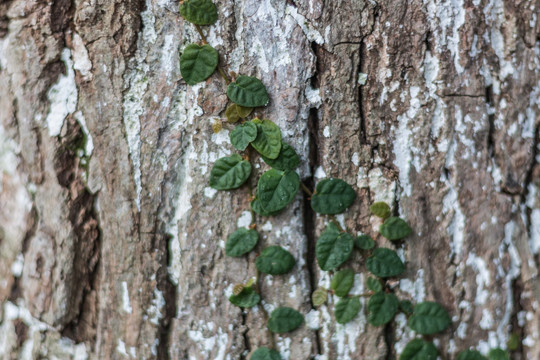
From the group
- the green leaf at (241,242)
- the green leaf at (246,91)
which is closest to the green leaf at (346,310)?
the green leaf at (241,242)

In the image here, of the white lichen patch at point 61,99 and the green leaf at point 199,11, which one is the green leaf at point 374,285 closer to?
the green leaf at point 199,11

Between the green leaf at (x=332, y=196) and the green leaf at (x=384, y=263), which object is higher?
the green leaf at (x=332, y=196)

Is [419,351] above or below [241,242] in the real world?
below

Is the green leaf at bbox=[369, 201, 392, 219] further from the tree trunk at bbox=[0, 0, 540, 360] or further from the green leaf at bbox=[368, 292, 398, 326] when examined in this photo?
the green leaf at bbox=[368, 292, 398, 326]

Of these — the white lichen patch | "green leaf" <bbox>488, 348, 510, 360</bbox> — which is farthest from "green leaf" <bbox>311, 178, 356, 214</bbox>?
the white lichen patch

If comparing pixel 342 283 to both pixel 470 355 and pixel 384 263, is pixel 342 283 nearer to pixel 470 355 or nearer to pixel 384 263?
pixel 384 263

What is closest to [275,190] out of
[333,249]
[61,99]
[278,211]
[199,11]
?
[278,211]

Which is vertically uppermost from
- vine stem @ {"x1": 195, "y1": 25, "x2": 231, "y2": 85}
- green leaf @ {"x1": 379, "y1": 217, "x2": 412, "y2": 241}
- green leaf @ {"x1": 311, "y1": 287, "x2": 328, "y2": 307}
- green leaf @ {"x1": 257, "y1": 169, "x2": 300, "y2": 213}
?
vine stem @ {"x1": 195, "y1": 25, "x2": 231, "y2": 85}
